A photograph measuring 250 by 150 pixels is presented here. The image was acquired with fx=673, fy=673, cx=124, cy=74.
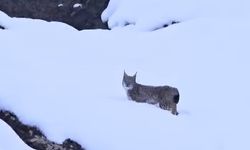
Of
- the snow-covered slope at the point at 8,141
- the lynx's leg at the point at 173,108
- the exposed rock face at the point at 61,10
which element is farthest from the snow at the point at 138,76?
the exposed rock face at the point at 61,10

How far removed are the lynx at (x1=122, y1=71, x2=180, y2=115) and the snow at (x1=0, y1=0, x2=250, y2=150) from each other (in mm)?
229

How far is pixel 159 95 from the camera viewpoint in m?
13.1

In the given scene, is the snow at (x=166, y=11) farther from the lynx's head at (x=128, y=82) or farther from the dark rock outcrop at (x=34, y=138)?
the dark rock outcrop at (x=34, y=138)

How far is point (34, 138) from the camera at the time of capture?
11812mm

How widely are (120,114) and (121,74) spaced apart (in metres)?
3.24

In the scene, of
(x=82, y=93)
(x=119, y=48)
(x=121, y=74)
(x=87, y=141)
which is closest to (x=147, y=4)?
(x=119, y=48)

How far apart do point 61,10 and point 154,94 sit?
43.4 feet

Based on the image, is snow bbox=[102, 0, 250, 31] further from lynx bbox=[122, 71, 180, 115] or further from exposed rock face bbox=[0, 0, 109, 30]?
lynx bbox=[122, 71, 180, 115]

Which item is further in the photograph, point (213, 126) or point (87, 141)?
point (213, 126)

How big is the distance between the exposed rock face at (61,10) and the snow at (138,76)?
2349 mm

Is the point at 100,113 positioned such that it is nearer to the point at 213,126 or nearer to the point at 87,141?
the point at 87,141

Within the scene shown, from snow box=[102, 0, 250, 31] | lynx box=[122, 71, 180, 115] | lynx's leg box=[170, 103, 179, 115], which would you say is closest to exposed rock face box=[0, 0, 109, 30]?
snow box=[102, 0, 250, 31]

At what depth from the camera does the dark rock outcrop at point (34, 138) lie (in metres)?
11.6

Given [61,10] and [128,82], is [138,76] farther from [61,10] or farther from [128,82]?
[61,10]
